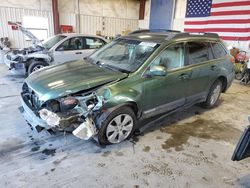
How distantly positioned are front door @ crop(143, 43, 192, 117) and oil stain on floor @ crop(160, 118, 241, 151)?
0.36m

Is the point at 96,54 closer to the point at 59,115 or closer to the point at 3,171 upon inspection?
the point at 59,115

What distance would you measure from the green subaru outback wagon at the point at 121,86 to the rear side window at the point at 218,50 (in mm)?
40

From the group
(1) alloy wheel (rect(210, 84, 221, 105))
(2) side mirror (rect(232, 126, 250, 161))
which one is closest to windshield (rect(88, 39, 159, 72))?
(2) side mirror (rect(232, 126, 250, 161))

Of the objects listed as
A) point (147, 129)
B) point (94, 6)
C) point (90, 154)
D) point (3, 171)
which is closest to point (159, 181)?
point (90, 154)

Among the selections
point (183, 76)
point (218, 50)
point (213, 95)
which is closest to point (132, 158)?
point (183, 76)

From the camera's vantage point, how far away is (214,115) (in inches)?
157

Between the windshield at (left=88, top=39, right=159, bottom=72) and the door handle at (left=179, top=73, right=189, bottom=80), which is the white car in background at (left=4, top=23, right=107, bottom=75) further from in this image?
the door handle at (left=179, top=73, right=189, bottom=80)

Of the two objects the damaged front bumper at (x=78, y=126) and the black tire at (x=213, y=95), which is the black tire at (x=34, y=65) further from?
the black tire at (x=213, y=95)

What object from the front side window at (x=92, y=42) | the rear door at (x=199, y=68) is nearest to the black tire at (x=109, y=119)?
the rear door at (x=199, y=68)

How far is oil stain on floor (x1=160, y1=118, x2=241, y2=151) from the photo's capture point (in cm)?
300

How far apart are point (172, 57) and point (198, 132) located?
1272mm

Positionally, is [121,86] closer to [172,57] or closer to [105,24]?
[172,57]

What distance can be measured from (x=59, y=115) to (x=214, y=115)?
2.98 meters

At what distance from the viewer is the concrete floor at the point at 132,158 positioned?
2205 mm
